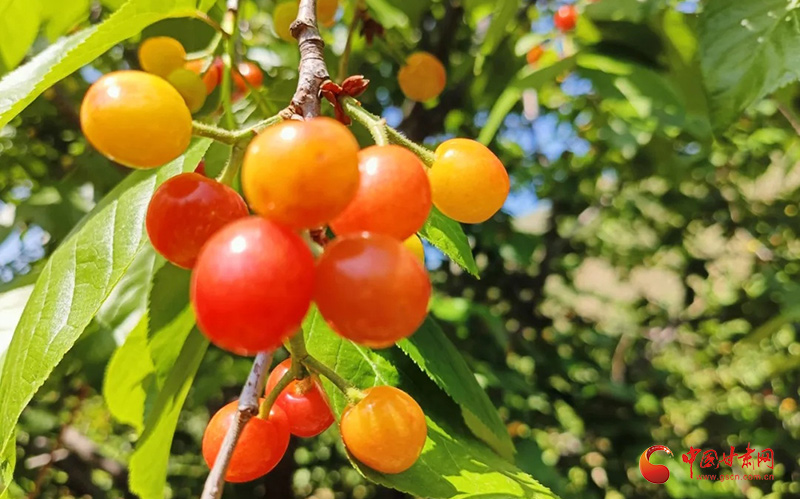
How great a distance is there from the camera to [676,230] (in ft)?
10.7

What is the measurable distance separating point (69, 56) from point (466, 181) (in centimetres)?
39

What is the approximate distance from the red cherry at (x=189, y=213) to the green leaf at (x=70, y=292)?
14cm

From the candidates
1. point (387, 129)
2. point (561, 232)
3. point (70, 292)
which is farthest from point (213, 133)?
point (561, 232)

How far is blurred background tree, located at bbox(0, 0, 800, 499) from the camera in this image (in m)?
1.55

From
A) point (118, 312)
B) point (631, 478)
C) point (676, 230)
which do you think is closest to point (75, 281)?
point (118, 312)

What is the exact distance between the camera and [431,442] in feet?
2.68

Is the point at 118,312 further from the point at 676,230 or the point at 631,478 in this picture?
the point at 676,230

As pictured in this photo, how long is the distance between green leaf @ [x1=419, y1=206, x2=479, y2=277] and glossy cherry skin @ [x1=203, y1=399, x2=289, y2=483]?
0.84 ft

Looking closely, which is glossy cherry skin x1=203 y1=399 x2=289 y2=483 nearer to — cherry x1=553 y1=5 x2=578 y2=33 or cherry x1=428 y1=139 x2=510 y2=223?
cherry x1=428 y1=139 x2=510 y2=223

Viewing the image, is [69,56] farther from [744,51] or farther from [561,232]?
[561,232]

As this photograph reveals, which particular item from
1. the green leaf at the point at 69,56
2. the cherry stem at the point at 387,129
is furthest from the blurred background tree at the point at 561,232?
the cherry stem at the point at 387,129

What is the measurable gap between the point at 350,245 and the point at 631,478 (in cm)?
252

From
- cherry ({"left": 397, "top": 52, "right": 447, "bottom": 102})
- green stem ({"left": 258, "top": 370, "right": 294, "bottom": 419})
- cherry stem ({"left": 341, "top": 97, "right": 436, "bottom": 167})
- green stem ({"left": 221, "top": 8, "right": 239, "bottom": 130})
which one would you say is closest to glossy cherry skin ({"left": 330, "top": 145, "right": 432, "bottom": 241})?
cherry stem ({"left": 341, "top": 97, "right": 436, "bottom": 167})

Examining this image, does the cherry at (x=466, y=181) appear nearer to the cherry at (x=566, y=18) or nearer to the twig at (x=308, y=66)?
the twig at (x=308, y=66)
